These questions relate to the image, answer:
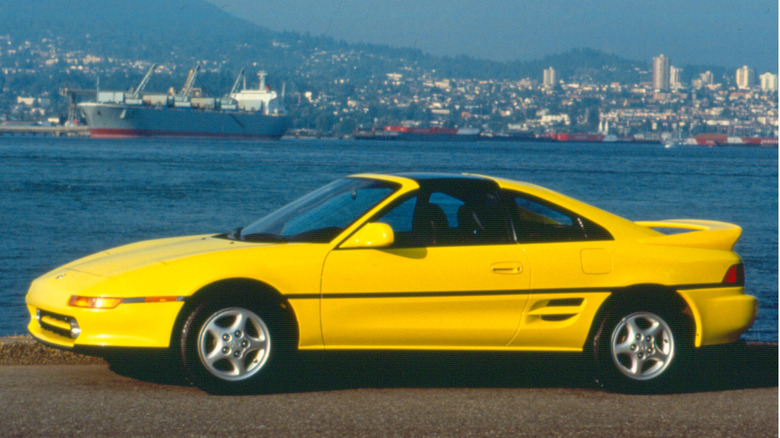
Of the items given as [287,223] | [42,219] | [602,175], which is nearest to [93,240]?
[42,219]

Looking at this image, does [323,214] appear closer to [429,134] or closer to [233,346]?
[233,346]

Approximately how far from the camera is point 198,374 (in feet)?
16.6

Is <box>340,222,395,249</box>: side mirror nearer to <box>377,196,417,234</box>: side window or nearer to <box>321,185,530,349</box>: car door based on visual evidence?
<box>321,185,530,349</box>: car door

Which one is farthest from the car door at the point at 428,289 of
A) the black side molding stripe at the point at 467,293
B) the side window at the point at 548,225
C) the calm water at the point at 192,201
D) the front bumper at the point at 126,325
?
the calm water at the point at 192,201

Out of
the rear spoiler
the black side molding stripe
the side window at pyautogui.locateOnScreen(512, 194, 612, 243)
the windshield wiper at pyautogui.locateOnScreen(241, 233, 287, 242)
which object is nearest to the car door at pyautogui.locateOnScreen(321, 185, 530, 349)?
the black side molding stripe

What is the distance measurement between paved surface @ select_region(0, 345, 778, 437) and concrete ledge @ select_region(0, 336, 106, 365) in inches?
6.1

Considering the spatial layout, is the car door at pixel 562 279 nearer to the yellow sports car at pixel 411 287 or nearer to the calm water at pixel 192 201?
the yellow sports car at pixel 411 287

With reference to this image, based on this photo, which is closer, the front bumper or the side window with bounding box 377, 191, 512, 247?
the front bumper

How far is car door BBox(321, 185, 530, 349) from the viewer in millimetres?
5230

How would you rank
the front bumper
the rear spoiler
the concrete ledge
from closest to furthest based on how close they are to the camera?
the front bumper, the rear spoiler, the concrete ledge

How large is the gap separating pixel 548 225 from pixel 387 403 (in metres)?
1.46

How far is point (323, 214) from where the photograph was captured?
5.72 meters

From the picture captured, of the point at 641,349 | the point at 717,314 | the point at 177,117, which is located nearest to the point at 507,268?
the point at 641,349

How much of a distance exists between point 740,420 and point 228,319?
104 inches
